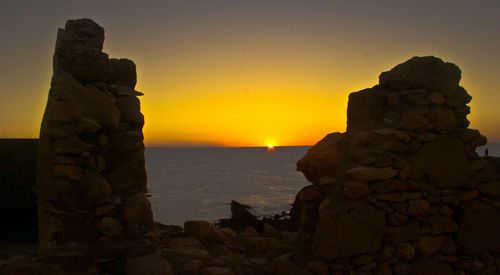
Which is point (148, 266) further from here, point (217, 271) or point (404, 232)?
point (404, 232)

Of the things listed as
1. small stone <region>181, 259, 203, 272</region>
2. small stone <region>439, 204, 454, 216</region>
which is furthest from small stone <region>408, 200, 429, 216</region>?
small stone <region>181, 259, 203, 272</region>

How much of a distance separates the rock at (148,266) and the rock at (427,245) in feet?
10.2

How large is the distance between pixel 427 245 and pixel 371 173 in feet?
4.05

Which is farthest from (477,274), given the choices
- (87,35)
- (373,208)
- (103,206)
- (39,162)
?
(87,35)

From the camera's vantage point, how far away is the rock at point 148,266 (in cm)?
377

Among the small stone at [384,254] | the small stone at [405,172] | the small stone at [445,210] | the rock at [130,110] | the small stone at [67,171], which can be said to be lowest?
the small stone at [384,254]

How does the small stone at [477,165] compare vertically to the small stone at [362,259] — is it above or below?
above

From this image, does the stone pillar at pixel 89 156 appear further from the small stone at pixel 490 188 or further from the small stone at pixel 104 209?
the small stone at pixel 490 188

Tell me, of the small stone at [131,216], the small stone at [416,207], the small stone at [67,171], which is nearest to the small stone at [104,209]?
the small stone at [131,216]

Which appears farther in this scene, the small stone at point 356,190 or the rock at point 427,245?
the rock at point 427,245

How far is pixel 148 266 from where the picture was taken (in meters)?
3.84

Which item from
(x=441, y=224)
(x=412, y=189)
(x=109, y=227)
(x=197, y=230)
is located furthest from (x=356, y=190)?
(x=109, y=227)

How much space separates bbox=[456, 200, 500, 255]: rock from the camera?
4.35 metres

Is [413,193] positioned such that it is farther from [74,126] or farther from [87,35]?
[87,35]
